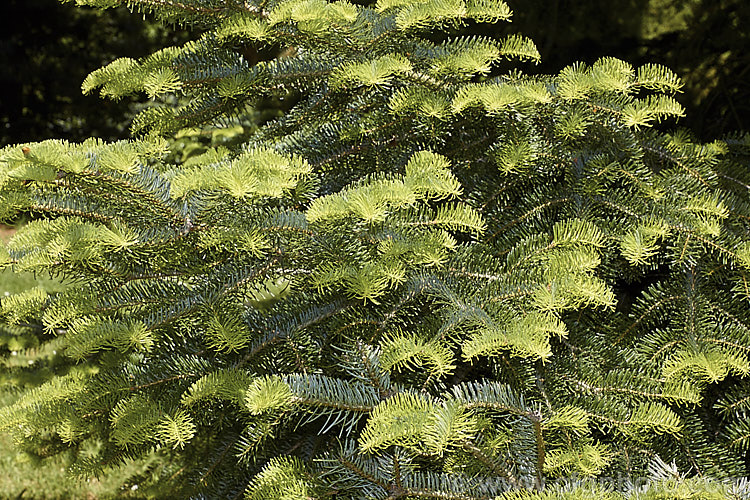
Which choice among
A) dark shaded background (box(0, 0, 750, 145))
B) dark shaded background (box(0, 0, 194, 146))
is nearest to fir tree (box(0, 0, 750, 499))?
dark shaded background (box(0, 0, 750, 145))

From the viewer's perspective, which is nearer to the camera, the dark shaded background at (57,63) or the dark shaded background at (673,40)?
the dark shaded background at (673,40)

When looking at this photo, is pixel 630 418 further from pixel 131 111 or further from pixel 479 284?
pixel 131 111

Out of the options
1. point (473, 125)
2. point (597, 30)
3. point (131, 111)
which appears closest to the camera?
point (473, 125)

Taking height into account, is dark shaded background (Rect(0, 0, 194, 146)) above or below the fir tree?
below

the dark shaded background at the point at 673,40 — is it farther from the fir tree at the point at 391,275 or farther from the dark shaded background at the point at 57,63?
the dark shaded background at the point at 57,63

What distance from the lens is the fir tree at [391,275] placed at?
3.49 feet

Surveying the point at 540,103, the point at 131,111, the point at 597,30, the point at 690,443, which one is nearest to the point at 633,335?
the point at 690,443

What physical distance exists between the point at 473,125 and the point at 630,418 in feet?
2.27

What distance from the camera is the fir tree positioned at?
106cm

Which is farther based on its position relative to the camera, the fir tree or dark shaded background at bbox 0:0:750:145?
dark shaded background at bbox 0:0:750:145

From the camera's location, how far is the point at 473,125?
4.75ft

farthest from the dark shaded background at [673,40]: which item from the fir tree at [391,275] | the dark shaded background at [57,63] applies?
the dark shaded background at [57,63]

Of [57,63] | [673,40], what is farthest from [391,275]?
[57,63]

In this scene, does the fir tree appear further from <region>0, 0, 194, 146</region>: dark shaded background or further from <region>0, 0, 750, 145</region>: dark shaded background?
<region>0, 0, 194, 146</region>: dark shaded background
